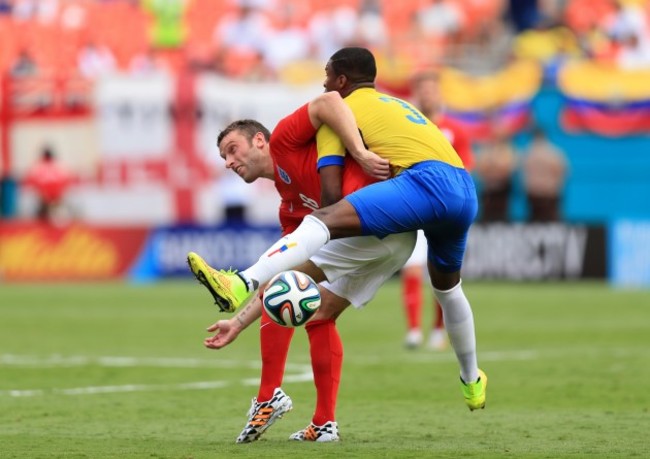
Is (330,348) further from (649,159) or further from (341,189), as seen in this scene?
(649,159)

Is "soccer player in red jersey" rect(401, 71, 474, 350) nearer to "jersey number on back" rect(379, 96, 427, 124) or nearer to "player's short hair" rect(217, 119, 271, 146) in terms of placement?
"jersey number on back" rect(379, 96, 427, 124)

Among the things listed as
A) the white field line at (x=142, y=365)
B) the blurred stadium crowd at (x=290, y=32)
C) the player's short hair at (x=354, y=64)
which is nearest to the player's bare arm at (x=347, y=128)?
the player's short hair at (x=354, y=64)

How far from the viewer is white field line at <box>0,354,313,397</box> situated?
1066 cm

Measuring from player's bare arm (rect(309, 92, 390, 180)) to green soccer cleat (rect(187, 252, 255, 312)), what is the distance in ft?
3.26

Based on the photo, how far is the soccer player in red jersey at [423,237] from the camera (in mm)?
13211

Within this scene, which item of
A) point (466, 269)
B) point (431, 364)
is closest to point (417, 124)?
point (431, 364)

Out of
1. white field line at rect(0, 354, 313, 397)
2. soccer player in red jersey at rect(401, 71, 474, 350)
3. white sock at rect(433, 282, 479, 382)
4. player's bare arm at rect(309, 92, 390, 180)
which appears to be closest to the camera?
player's bare arm at rect(309, 92, 390, 180)

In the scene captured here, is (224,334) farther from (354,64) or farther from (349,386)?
(349,386)

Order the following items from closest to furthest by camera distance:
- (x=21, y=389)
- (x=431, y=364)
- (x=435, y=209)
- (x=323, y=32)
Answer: (x=435, y=209) → (x=21, y=389) → (x=431, y=364) → (x=323, y=32)

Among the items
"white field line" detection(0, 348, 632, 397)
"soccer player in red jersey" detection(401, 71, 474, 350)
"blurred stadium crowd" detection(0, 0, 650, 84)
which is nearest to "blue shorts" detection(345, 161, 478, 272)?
"white field line" detection(0, 348, 632, 397)

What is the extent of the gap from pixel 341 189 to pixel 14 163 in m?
19.8

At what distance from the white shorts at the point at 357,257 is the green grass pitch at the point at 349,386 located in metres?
0.85

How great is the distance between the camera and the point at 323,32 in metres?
29.4

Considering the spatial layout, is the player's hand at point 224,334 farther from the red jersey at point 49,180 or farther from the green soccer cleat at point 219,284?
the red jersey at point 49,180
